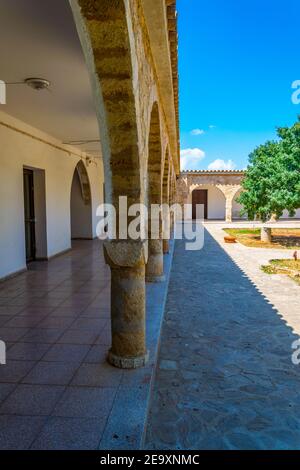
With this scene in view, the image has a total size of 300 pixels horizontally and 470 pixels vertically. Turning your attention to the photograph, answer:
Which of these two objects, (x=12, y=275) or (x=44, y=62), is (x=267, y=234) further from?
(x=44, y=62)

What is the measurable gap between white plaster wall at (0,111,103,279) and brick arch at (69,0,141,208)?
4527 mm

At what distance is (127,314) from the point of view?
11.0 ft

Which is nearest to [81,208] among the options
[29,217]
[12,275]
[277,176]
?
[29,217]

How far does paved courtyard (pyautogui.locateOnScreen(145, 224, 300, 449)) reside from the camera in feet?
9.21

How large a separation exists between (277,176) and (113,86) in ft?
37.4

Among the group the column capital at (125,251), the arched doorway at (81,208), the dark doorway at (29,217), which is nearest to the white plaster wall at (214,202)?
the arched doorway at (81,208)

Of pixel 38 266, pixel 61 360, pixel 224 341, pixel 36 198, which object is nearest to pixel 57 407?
pixel 61 360

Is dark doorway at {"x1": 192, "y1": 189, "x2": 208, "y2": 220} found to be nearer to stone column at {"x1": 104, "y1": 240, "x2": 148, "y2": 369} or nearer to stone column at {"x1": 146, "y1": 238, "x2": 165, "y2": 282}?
stone column at {"x1": 146, "y1": 238, "x2": 165, "y2": 282}

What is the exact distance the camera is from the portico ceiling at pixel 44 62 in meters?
3.40

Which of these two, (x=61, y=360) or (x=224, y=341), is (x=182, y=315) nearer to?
(x=224, y=341)

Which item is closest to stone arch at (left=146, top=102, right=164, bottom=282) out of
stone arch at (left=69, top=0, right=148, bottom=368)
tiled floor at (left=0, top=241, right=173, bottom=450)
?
tiled floor at (left=0, top=241, right=173, bottom=450)

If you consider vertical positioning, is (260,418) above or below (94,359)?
below
